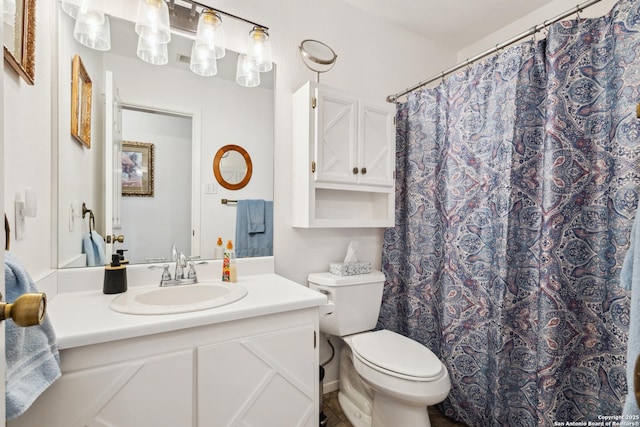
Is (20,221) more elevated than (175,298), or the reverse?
(20,221)

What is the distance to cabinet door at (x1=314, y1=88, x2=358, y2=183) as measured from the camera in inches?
64.1

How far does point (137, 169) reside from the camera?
1.39 meters

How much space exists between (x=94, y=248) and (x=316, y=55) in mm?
1456

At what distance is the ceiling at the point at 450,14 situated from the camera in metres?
1.92

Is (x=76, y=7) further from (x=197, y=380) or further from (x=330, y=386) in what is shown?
(x=330, y=386)

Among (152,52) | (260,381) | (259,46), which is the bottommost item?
(260,381)

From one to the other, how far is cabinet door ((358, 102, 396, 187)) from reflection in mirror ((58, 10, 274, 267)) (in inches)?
20.8

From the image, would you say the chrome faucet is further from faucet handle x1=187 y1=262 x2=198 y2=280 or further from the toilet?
the toilet

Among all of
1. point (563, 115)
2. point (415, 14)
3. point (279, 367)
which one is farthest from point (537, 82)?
point (279, 367)

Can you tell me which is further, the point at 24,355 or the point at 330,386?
the point at 330,386

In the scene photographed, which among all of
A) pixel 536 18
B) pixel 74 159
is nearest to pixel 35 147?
pixel 74 159

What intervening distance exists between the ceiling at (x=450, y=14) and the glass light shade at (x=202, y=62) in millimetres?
1007

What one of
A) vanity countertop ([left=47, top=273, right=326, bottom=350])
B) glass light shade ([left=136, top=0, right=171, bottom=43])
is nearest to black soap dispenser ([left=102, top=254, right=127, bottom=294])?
vanity countertop ([left=47, top=273, right=326, bottom=350])

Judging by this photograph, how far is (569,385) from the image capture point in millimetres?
1287
